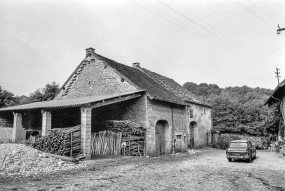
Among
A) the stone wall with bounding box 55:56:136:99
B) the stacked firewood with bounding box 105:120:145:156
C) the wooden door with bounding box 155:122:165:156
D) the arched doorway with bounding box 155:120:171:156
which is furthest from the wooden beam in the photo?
the arched doorway with bounding box 155:120:171:156

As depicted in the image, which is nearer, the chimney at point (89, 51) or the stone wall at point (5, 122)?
the chimney at point (89, 51)

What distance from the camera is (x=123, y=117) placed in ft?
65.8

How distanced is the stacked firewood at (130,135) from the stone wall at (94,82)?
299 centimetres

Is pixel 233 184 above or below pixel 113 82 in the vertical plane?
below

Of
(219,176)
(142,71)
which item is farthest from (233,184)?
(142,71)

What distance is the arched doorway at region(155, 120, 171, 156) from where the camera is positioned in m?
20.7

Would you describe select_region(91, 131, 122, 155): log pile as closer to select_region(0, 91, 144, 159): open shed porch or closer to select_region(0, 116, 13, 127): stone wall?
select_region(0, 91, 144, 159): open shed porch

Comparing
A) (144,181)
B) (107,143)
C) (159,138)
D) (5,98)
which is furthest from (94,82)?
(5,98)

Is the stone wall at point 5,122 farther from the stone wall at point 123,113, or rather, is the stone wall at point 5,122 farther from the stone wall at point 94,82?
the stone wall at point 123,113

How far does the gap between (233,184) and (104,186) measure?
4.65 metres

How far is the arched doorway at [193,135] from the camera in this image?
28.6 meters

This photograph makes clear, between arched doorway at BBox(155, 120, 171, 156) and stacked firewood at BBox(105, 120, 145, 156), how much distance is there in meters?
2.42

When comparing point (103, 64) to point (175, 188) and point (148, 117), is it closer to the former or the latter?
point (148, 117)

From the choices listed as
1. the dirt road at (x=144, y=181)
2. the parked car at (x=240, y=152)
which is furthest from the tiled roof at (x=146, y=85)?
the dirt road at (x=144, y=181)
